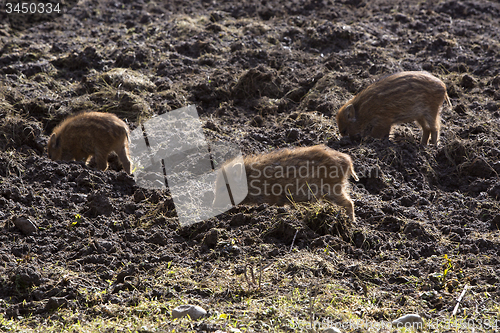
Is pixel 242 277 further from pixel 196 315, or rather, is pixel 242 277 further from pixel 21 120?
pixel 21 120

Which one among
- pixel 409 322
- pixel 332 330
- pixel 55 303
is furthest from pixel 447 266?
pixel 55 303

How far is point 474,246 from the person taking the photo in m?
4.72

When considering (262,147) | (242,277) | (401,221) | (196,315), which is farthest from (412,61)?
(196,315)

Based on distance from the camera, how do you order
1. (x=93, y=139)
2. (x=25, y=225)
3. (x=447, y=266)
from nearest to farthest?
(x=447, y=266), (x=25, y=225), (x=93, y=139)

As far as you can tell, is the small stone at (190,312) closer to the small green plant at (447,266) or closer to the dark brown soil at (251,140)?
the dark brown soil at (251,140)

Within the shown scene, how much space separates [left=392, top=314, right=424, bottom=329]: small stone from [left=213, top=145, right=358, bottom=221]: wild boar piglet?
167 centimetres

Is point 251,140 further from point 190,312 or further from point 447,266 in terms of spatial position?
point 190,312

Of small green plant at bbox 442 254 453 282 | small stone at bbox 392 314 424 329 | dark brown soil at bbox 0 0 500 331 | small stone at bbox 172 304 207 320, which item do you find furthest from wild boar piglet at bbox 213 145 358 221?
small stone at bbox 172 304 207 320

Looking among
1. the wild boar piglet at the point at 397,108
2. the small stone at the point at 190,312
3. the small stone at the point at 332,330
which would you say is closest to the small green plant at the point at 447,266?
A: the small stone at the point at 332,330

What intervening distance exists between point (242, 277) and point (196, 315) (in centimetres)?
65

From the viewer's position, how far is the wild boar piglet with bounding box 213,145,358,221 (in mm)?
5285

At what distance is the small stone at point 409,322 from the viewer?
3.53m

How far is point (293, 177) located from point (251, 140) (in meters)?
1.79

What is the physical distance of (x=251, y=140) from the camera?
23.1 feet
